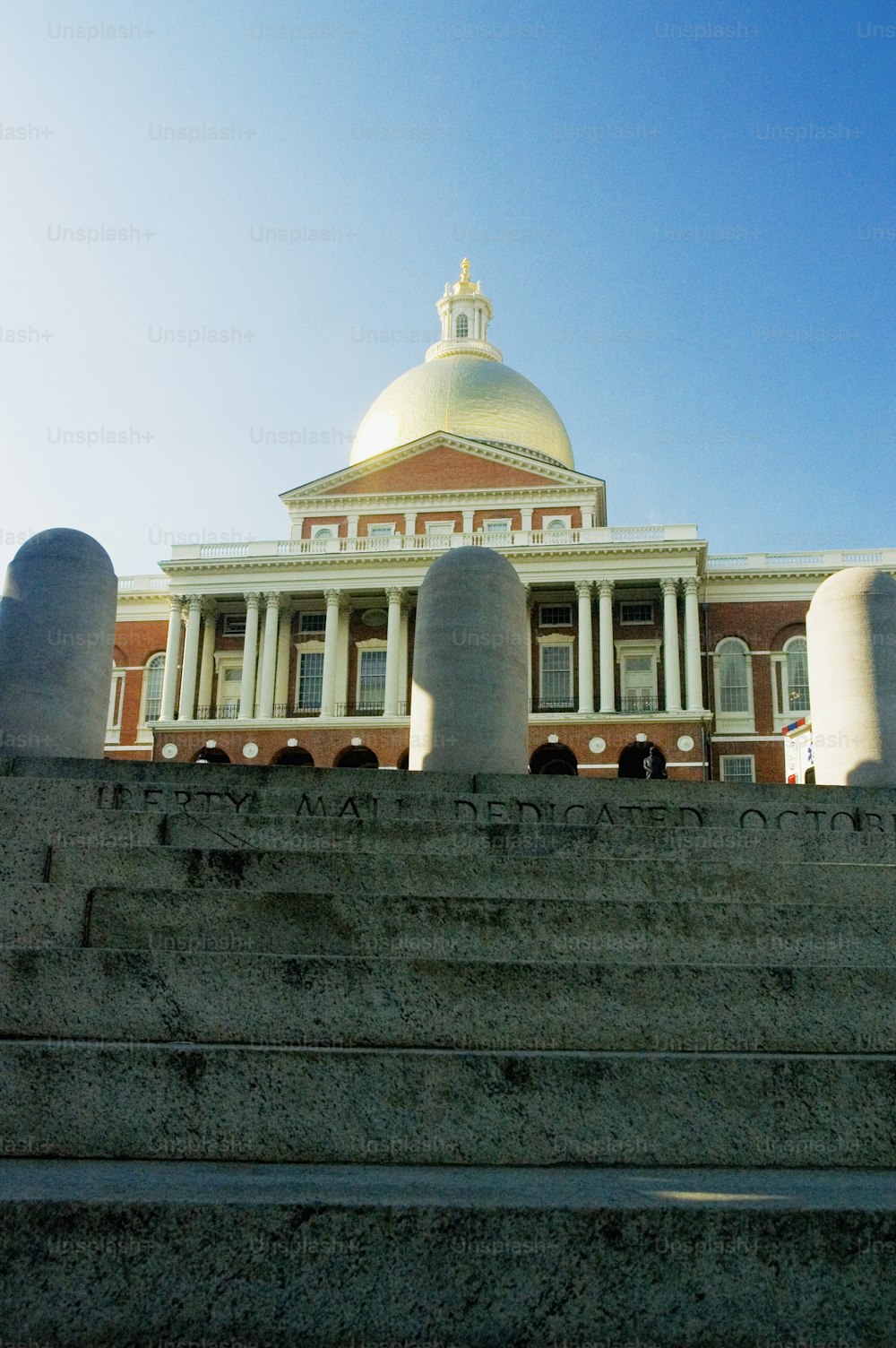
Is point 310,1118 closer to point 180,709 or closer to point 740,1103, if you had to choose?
point 740,1103

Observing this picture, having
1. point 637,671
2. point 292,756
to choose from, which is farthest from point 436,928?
point 637,671

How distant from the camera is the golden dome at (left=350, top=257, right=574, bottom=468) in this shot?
6016cm

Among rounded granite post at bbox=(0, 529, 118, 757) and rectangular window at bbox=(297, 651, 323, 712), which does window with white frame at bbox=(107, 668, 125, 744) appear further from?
rounded granite post at bbox=(0, 529, 118, 757)

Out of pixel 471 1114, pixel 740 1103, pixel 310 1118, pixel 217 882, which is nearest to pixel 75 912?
pixel 217 882

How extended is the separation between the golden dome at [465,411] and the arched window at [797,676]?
58.1 ft

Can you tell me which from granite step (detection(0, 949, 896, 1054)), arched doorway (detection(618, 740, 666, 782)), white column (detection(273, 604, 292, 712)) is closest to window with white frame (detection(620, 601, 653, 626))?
arched doorway (detection(618, 740, 666, 782))

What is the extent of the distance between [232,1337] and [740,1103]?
6.51 ft

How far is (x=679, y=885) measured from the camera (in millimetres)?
6555

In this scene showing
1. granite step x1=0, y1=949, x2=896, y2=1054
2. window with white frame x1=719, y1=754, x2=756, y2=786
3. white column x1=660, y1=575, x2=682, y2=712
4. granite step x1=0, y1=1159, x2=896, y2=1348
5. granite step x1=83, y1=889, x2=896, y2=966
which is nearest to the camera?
granite step x1=0, y1=1159, x2=896, y2=1348

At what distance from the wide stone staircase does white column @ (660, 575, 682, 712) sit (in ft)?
136

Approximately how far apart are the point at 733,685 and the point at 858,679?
38247 millimetres

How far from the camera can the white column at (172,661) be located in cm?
5081

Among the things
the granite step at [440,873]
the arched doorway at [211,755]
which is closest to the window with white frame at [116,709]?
the arched doorway at [211,755]

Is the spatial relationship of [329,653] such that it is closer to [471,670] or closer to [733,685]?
[733,685]
